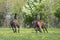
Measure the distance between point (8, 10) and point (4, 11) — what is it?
0.95 m

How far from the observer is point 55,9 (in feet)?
185

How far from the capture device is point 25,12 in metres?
56.5

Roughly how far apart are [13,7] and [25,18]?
18.5ft

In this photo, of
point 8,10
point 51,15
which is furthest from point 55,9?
point 8,10

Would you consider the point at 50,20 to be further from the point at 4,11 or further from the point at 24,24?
the point at 4,11

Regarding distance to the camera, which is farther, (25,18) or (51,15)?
(51,15)

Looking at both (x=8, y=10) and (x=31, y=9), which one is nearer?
(x=31, y=9)

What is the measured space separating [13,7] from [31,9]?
17.9 ft

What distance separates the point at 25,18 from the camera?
55719 mm

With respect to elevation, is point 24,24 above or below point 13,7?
below

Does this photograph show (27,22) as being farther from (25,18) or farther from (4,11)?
(4,11)

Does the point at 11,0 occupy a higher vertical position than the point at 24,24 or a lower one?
higher

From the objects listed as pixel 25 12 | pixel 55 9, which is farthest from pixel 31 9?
pixel 55 9

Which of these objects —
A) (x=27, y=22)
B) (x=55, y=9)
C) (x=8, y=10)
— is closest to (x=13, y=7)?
(x=8, y=10)
